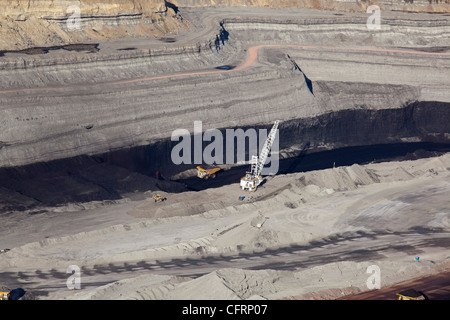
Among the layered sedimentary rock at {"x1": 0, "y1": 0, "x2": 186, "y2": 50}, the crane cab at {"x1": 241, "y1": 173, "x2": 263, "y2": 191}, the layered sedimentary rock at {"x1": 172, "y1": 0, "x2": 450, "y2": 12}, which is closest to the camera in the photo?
the crane cab at {"x1": 241, "y1": 173, "x2": 263, "y2": 191}

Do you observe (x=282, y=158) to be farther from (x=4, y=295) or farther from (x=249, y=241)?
(x=4, y=295)

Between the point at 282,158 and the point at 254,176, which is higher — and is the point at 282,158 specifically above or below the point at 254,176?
below

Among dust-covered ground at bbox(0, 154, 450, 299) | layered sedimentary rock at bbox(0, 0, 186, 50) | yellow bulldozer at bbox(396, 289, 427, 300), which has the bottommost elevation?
dust-covered ground at bbox(0, 154, 450, 299)

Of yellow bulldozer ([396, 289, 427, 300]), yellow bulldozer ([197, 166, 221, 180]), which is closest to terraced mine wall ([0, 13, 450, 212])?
yellow bulldozer ([197, 166, 221, 180])

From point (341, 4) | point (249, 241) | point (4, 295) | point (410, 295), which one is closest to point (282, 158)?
point (249, 241)

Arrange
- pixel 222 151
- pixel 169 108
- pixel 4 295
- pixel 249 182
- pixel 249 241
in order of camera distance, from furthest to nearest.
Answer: pixel 169 108
pixel 222 151
pixel 249 182
pixel 249 241
pixel 4 295

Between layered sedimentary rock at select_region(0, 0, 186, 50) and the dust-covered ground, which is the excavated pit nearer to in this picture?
the dust-covered ground
